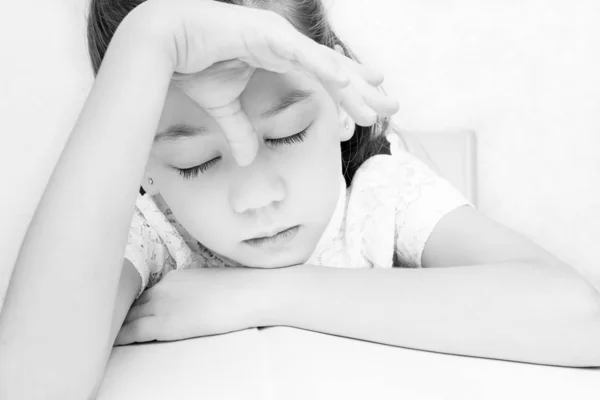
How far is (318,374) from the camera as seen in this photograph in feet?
1.91

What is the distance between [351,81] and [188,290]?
30 cm

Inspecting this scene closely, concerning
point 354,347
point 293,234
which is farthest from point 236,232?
point 354,347

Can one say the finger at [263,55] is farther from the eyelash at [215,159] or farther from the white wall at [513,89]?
the white wall at [513,89]

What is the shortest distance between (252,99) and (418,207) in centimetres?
34

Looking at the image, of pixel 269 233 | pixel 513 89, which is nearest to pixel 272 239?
pixel 269 233

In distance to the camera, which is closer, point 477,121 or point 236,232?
point 236,232

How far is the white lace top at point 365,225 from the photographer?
940mm

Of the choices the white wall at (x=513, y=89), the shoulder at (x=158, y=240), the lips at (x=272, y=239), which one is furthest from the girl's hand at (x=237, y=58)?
the white wall at (x=513, y=89)

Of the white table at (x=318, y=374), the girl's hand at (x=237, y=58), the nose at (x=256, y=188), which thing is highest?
the girl's hand at (x=237, y=58)

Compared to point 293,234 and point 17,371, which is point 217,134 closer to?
point 293,234

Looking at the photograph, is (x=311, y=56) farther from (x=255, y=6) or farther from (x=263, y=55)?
(x=255, y=6)

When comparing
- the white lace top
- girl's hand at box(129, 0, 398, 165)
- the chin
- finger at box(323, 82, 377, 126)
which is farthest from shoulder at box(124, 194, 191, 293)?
finger at box(323, 82, 377, 126)

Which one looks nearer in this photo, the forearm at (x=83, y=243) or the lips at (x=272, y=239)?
the forearm at (x=83, y=243)

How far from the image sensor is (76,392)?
0.58 metres
